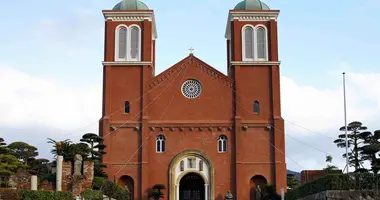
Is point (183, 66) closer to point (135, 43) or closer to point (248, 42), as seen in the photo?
point (135, 43)

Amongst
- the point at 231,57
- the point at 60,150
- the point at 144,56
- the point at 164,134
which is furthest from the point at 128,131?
the point at 60,150

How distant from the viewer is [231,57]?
167 feet

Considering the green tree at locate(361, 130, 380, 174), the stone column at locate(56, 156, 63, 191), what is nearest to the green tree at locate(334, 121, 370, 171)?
the green tree at locate(361, 130, 380, 174)

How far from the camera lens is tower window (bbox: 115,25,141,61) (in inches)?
1983

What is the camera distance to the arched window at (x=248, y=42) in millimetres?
50500

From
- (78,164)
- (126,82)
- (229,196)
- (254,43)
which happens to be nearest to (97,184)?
(78,164)

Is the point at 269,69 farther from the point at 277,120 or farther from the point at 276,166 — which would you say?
the point at 276,166

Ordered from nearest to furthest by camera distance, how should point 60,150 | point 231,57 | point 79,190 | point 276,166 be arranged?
point 79,190
point 60,150
point 276,166
point 231,57

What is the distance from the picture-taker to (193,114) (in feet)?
162

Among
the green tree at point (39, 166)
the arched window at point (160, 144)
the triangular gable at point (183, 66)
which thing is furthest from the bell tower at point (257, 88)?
the green tree at point (39, 166)

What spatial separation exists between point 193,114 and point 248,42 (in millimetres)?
7277

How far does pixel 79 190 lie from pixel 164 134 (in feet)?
62.2

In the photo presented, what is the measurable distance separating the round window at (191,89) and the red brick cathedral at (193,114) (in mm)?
77

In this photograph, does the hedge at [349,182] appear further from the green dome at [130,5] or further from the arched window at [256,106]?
the green dome at [130,5]
